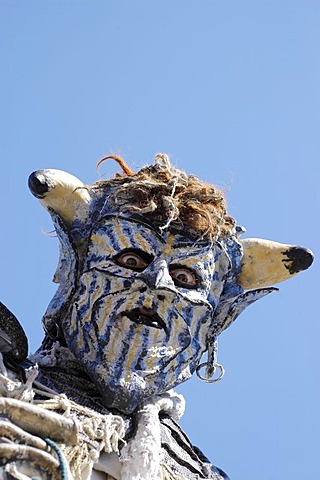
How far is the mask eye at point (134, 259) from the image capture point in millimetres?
7113

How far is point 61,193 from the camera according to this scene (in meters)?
7.22

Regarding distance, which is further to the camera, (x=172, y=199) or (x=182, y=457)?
(x=172, y=199)

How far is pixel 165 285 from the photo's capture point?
22.9 feet

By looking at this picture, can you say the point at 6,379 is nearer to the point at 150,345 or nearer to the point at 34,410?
the point at 34,410

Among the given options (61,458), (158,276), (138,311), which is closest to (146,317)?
(138,311)

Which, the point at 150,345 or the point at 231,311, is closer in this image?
the point at 150,345

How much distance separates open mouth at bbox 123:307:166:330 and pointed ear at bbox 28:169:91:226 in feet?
2.02

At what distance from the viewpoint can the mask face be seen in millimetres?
6922

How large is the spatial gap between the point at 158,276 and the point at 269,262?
870mm

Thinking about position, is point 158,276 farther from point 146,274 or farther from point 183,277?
point 183,277

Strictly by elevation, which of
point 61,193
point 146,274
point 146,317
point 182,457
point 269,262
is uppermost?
point 269,262

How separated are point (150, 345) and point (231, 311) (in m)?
0.66

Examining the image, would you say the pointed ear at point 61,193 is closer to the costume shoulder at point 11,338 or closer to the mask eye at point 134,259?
the mask eye at point 134,259

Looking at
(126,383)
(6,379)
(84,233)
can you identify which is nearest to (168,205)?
(84,233)
